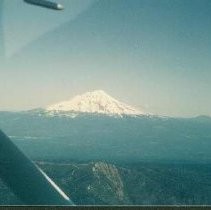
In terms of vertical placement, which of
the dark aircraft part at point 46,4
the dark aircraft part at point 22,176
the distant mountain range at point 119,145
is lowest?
the distant mountain range at point 119,145

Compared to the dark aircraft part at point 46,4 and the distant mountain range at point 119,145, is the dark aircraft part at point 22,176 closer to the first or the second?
the dark aircraft part at point 46,4

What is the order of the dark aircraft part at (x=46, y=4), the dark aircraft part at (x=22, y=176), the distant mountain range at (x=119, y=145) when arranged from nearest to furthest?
the dark aircraft part at (x=46, y=4) → the dark aircraft part at (x=22, y=176) → the distant mountain range at (x=119, y=145)

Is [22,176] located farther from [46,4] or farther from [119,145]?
[119,145]

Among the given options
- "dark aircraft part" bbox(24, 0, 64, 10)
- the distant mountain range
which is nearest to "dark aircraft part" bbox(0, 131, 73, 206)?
"dark aircraft part" bbox(24, 0, 64, 10)

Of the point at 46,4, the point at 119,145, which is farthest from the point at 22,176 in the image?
the point at 119,145

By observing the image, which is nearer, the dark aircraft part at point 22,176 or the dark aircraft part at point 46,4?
the dark aircraft part at point 46,4

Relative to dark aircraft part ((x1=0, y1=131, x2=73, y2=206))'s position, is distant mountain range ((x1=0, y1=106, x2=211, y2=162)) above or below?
below

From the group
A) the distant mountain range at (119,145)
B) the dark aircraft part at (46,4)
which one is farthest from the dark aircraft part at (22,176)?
the distant mountain range at (119,145)

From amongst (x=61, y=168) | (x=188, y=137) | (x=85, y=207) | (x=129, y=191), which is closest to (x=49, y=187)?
(x=85, y=207)

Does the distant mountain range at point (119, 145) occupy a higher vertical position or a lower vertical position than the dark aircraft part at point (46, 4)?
lower

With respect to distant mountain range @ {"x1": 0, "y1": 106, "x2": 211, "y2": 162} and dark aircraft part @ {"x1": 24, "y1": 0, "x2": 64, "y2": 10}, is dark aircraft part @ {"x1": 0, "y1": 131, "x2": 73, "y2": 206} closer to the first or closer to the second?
dark aircraft part @ {"x1": 24, "y1": 0, "x2": 64, "y2": 10}
